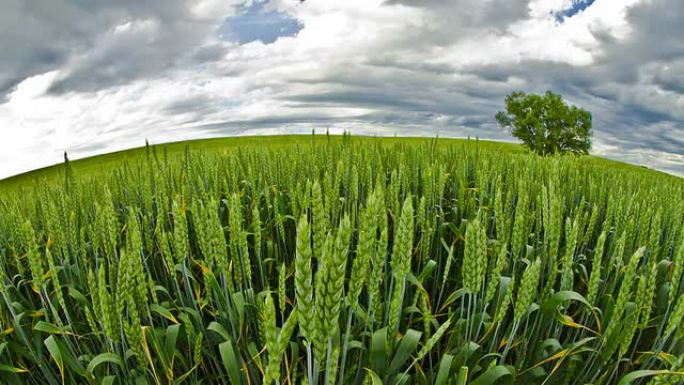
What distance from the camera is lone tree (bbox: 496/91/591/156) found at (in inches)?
1468

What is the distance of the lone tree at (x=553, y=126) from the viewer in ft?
122

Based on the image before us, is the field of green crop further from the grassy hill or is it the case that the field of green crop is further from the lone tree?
the lone tree

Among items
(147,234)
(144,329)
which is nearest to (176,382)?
(144,329)

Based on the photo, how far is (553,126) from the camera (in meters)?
38.1

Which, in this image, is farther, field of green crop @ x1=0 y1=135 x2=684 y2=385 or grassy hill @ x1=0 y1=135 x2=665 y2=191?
grassy hill @ x1=0 y1=135 x2=665 y2=191

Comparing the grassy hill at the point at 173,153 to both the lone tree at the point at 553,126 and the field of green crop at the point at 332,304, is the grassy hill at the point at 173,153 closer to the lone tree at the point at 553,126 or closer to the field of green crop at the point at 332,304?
the field of green crop at the point at 332,304

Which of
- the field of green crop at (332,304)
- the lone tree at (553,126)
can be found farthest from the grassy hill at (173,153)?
the lone tree at (553,126)

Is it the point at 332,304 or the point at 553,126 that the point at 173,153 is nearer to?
the point at 332,304

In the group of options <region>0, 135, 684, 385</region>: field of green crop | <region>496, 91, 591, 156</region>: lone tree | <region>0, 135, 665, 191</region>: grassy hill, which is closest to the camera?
<region>0, 135, 684, 385</region>: field of green crop

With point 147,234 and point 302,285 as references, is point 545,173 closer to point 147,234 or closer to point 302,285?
point 147,234

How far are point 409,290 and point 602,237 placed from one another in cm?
102

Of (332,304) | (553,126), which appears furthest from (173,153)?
(553,126)

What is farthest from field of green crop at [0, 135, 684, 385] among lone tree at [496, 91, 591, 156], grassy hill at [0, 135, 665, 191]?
lone tree at [496, 91, 591, 156]

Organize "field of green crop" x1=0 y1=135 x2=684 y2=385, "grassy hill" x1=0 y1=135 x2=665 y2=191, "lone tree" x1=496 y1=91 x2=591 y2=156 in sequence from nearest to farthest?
"field of green crop" x1=0 y1=135 x2=684 y2=385 → "grassy hill" x1=0 y1=135 x2=665 y2=191 → "lone tree" x1=496 y1=91 x2=591 y2=156
